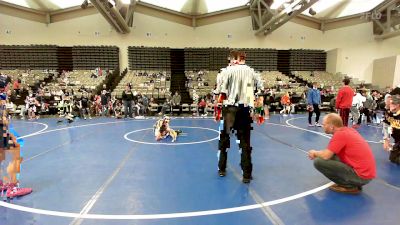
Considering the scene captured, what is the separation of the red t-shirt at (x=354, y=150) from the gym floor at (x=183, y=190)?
0.35m

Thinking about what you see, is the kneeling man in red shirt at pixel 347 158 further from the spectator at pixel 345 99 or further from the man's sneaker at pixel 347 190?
the spectator at pixel 345 99

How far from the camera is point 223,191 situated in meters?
3.83

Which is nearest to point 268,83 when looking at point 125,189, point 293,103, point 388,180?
point 293,103

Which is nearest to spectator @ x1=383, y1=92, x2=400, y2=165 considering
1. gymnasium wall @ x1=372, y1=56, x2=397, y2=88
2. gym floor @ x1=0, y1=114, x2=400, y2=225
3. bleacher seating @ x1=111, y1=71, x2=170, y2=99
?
gym floor @ x1=0, y1=114, x2=400, y2=225

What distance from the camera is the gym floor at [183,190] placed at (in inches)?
121

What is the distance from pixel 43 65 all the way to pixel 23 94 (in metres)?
4.40

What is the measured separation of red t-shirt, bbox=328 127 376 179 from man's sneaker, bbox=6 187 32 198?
4111mm

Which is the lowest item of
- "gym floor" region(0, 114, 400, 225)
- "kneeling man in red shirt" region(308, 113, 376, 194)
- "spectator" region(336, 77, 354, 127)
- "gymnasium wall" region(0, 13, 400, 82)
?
"gym floor" region(0, 114, 400, 225)

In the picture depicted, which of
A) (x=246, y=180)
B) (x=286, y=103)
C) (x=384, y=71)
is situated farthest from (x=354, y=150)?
(x=384, y=71)

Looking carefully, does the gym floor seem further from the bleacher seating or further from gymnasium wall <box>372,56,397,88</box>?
gymnasium wall <box>372,56,397,88</box>

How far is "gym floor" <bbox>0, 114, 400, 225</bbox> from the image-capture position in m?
3.08

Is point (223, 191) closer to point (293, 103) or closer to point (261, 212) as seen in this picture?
point (261, 212)
